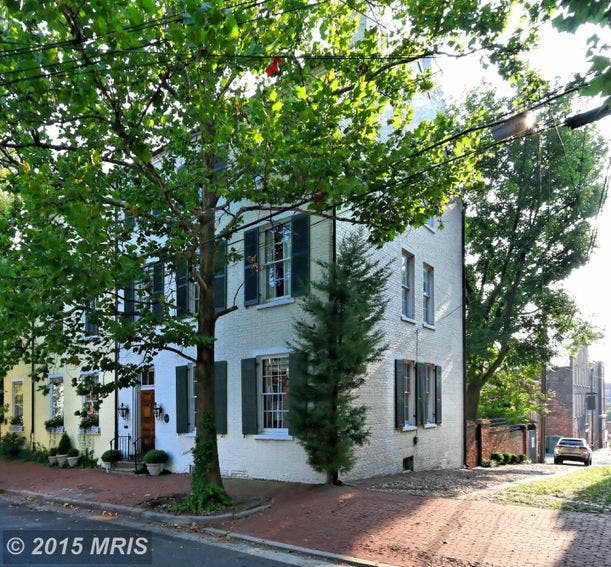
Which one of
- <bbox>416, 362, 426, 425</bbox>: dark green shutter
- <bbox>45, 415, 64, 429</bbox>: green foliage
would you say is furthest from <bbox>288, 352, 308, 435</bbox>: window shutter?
<bbox>45, 415, 64, 429</bbox>: green foliage

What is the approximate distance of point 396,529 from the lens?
8734mm

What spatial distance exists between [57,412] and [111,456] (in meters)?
5.63

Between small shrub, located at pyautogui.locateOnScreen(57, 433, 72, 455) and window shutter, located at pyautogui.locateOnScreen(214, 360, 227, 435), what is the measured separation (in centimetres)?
→ 785

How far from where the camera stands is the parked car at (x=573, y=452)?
33469mm

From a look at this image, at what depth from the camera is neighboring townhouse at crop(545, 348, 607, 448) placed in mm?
50500

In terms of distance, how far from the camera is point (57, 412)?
21.9 metres

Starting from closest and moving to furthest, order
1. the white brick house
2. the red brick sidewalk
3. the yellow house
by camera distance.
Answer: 1. the red brick sidewalk
2. the white brick house
3. the yellow house

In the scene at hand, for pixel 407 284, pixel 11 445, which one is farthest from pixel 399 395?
pixel 11 445

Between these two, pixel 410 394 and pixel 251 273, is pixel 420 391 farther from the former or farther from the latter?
pixel 251 273

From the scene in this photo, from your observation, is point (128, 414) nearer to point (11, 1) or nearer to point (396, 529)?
point (396, 529)

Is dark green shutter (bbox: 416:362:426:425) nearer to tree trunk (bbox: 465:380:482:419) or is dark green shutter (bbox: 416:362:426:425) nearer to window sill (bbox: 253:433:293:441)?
window sill (bbox: 253:433:293:441)

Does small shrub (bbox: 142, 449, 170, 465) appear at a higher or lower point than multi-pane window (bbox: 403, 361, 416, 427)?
lower

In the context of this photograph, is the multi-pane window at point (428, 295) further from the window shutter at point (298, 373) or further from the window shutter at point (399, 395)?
the window shutter at point (298, 373)

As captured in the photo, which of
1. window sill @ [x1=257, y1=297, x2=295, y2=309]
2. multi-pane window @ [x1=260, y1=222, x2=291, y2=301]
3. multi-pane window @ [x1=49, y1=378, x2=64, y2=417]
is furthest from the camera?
multi-pane window @ [x1=49, y1=378, x2=64, y2=417]
